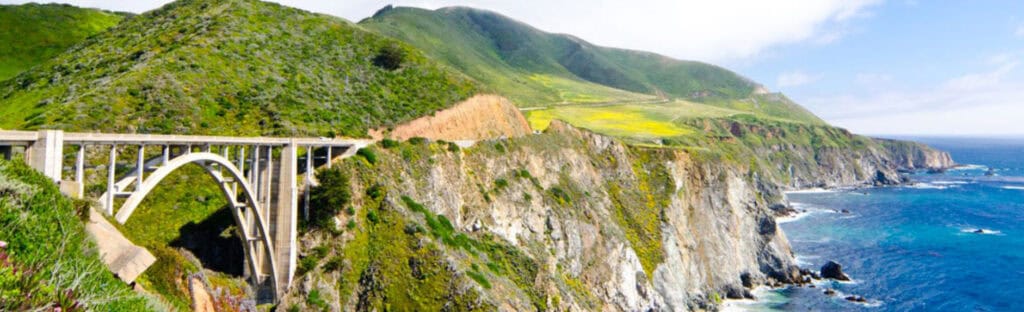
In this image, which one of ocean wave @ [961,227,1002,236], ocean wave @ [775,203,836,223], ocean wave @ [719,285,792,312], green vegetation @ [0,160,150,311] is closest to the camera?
green vegetation @ [0,160,150,311]

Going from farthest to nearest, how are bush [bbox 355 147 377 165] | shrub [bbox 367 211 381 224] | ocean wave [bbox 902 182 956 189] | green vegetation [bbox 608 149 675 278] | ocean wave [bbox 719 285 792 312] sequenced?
ocean wave [bbox 902 182 956 189] < ocean wave [bbox 719 285 792 312] < green vegetation [bbox 608 149 675 278] < bush [bbox 355 147 377 165] < shrub [bbox 367 211 381 224]

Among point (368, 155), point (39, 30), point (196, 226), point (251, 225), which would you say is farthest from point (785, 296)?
point (39, 30)

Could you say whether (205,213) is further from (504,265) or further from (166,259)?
(504,265)

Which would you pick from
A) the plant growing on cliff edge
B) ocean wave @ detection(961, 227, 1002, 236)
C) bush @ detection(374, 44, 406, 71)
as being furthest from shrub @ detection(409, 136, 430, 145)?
ocean wave @ detection(961, 227, 1002, 236)

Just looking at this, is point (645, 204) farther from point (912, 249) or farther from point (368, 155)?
point (912, 249)

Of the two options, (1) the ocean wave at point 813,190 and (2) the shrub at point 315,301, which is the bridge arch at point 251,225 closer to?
(2) the shrub at point 315,301

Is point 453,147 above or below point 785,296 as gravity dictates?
above

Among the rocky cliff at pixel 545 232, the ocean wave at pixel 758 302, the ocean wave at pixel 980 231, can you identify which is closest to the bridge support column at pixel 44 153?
the rocky cliff at pixel 545 232

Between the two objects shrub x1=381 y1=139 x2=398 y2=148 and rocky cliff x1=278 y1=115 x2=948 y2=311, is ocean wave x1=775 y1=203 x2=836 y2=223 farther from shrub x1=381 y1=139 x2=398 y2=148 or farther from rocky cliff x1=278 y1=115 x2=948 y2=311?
shrub x1=381 y1=139 x2=398 y2=148
